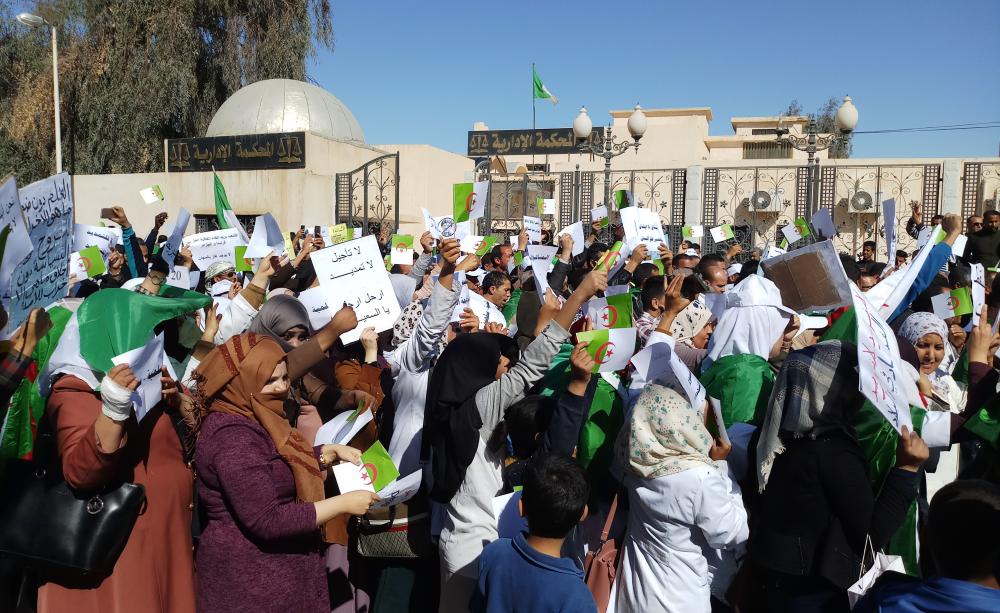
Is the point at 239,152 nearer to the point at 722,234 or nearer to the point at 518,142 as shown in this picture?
the point at 722,234

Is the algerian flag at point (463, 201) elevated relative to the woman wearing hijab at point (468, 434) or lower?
elevated

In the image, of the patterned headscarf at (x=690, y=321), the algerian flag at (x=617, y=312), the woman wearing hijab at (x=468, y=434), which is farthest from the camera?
the patterned headscarf at (x=690, y=321)

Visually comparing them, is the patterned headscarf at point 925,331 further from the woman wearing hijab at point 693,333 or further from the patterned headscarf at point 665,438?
the patterned headscarf at point 665,438

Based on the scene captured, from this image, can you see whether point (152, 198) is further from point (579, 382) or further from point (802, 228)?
point (579, 382)

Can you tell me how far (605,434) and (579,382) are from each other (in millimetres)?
443

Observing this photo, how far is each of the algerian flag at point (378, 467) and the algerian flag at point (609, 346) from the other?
33.9 inches

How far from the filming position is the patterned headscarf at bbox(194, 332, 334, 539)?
2689mm

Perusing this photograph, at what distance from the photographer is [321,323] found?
4.95 meters

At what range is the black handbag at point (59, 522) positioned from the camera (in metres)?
2.62

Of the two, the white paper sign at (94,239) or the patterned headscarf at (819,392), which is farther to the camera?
the white paper sign at (94,239)

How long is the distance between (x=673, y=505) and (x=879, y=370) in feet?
2.71

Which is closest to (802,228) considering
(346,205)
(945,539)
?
(945,539)

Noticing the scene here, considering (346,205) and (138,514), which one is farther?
(346,205)

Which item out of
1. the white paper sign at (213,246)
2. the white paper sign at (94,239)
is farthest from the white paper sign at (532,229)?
the white paper sign at (94,239)
